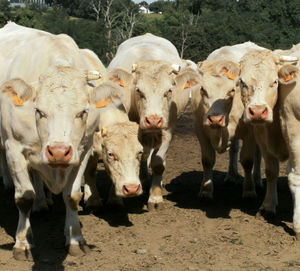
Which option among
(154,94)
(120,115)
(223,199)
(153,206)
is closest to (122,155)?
(120,115)

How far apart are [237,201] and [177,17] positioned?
76.5m

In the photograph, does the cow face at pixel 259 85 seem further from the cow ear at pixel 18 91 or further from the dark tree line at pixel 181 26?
the dark tree line at pixel 181 26

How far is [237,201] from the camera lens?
25.5 feet

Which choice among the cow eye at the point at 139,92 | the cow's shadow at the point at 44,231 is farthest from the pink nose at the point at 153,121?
the cow's shadow at the point at 44,231

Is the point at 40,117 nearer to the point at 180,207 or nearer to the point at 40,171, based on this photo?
the point at 40,171

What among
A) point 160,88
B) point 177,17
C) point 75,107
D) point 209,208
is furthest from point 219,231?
point 177,17

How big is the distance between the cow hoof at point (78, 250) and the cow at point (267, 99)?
2190 millimetres

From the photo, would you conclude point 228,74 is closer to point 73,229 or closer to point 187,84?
point 187,84

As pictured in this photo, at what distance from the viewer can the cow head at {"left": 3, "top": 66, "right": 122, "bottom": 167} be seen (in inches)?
172

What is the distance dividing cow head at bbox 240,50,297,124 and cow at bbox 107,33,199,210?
1047mm

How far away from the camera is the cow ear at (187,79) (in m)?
7.22

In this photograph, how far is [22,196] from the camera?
18.4ft

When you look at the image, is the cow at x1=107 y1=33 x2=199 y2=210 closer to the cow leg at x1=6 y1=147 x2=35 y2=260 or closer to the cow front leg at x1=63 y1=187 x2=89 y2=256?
the cow front leg at x1=63 y1=187 x2=89 y2=256

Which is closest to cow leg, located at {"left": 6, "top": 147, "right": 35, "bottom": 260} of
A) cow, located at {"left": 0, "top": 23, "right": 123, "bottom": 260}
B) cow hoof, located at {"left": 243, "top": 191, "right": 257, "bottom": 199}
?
cow, located at {"left": 0, "top": 23, "right": 123, "bottom": 260}
